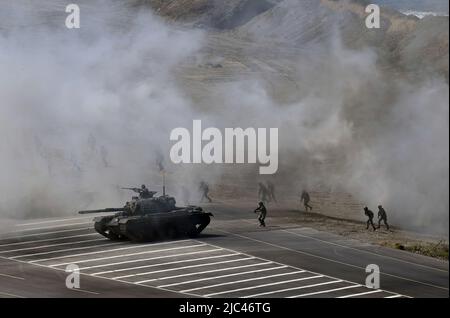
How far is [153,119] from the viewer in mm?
60844

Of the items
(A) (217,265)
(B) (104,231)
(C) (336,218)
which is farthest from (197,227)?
(C) (336,218)

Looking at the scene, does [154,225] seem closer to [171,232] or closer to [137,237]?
[137,237]

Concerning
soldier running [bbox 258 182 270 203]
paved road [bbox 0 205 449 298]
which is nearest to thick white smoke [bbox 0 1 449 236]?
soldier running [bbox 258 182 270 203]

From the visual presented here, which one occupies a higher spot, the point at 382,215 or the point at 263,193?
the point at 263,193

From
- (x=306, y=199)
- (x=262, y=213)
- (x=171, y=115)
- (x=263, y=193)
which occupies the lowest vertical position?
(x=262, y=213)

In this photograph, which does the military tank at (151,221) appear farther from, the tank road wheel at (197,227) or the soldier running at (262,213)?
the soldier running at (262,213)

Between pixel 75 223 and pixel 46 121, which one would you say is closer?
pixel 75 223

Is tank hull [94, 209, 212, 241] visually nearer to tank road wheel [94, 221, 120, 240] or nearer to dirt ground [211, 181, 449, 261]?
tank road wheel [94, 221, 120, 240]

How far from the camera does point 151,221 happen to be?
4328 cm

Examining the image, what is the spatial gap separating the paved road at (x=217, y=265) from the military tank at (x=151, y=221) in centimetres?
61

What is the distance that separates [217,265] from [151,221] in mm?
6173
